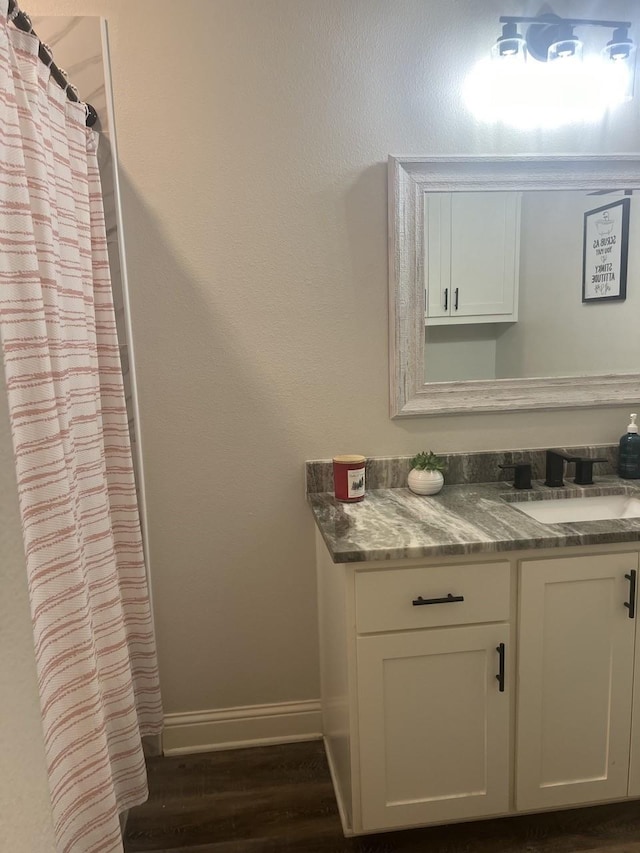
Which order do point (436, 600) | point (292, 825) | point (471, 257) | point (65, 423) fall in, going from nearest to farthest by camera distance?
point (65, 423), point (436, 600), point (292, 825), point (471, 257)

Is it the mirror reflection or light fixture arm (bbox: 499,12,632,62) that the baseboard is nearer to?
the mirror reflection

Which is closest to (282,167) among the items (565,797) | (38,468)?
(38,468)

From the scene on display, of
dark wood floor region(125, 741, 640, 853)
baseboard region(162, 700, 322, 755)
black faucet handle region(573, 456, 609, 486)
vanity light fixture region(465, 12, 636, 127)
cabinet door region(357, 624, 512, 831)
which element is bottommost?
dark wood floor region(125, 741, 640, 853)

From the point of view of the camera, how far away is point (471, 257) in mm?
1980

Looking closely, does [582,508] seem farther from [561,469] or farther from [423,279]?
[423,279]

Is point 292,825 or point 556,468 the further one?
point 556,468

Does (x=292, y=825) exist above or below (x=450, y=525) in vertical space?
below

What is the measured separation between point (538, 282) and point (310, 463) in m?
0.96

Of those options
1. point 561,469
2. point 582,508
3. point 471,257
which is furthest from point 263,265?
point 582,508

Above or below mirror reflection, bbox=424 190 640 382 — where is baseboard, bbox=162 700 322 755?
below

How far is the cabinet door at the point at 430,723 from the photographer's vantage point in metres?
1.56

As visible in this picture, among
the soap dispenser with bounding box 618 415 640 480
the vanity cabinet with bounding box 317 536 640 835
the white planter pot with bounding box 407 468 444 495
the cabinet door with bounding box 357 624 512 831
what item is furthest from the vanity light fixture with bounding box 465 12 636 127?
the cabinet door with bounding box 357 624 512 831

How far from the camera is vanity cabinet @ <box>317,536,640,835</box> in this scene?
5.10ft

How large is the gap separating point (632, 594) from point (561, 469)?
1.67 feet
